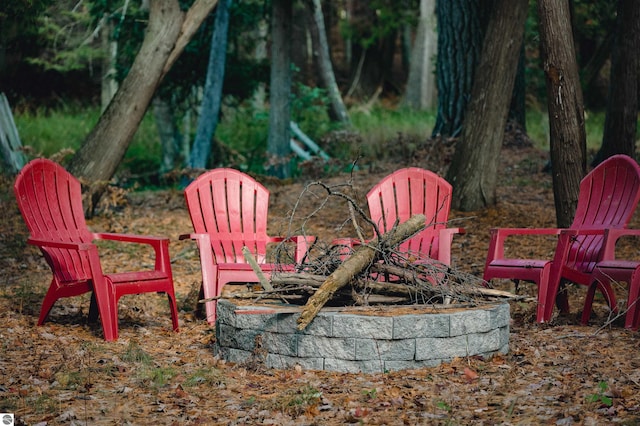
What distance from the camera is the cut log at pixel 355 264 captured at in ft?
15.7

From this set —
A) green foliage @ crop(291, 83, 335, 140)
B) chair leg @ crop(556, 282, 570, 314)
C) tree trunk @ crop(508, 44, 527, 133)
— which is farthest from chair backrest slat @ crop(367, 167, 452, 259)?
green foliage @ crop(291, 83, 335, 140)

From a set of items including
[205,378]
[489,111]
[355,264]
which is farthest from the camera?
[489,111]

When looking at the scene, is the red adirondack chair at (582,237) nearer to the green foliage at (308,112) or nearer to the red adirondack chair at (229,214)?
the red adirondack chair at (229,214)

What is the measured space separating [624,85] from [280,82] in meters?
5.14

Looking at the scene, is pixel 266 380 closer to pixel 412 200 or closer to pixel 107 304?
pixel 107 304

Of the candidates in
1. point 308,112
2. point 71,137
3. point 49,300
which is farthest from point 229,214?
point 71,137

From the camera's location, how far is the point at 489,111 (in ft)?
31.8

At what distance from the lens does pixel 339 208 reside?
10766 millimetres

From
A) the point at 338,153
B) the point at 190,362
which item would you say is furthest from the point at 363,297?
the point at 338,153

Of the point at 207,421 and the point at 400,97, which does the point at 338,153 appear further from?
the point at 400,97

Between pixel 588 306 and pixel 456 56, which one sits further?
pixel 456 56

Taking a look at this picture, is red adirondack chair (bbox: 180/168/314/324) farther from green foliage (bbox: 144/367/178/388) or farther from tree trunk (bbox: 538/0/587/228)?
tree trunk (bbox: 538/0/587/228)

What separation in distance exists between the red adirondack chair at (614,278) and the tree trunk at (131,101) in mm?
5882

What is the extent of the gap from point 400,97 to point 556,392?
2401 cm
